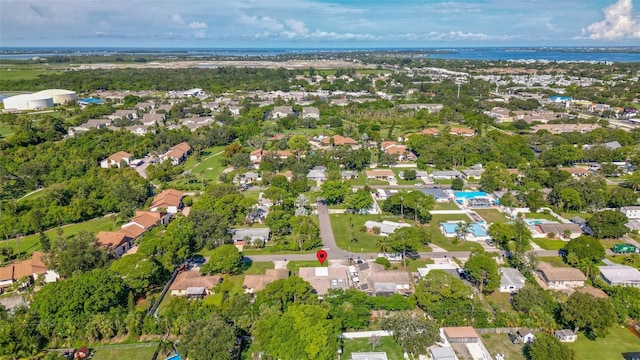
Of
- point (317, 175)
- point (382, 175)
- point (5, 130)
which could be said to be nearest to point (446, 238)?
point (382, 175)

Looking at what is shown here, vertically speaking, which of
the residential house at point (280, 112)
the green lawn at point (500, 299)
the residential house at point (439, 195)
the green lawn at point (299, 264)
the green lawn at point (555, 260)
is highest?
the residential house at point (280, 112)

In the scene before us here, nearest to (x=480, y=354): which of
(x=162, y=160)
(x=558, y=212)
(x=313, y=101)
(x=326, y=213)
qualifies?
(x=326, y=213)

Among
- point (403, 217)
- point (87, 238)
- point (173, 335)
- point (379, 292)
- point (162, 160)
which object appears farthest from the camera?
point (162, 160)

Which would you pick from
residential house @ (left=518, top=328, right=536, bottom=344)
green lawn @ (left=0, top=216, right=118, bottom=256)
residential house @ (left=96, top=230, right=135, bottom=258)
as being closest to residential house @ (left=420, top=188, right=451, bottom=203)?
residential house @ (left=518, top=328, right=536, bottom=344)

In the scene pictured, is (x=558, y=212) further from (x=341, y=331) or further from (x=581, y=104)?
(x=581, y=104)

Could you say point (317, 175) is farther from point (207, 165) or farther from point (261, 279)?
point (261, 279)

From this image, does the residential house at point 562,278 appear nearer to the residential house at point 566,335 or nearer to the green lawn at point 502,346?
the residential house at point 566,335

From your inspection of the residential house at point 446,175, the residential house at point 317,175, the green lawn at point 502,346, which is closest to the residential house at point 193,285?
the green lawn at point 502,346

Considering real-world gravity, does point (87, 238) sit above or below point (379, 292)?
above
